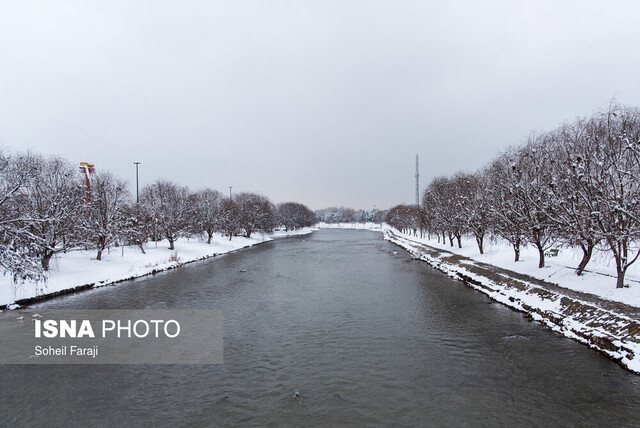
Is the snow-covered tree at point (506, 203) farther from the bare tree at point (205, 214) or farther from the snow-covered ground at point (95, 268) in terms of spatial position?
the bare tree at point (205, 214)

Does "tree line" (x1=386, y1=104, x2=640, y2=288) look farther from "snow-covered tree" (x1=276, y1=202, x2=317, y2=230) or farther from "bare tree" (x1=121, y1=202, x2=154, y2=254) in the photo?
"snow-covered tree" (x1=276, y1=202, x2=317, y2=230)

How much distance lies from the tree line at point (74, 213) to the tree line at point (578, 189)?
29.7 m

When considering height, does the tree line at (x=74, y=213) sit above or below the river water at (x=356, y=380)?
above

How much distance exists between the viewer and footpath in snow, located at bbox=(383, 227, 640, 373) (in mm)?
13281

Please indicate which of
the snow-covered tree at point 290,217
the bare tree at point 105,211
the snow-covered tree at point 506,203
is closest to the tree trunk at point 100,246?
the bare tree at point 105,211

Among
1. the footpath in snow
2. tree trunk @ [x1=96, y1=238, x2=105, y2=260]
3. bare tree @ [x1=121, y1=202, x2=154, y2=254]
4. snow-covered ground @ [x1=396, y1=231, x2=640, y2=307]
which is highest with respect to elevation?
bare tree @ [x1=121, y1=202, x2=154, y2=254]

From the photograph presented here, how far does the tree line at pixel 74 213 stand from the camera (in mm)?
20938

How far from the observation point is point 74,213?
31141mm

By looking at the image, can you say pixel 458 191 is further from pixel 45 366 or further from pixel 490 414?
pixel 45 366

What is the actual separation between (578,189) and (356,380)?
53.1 feet

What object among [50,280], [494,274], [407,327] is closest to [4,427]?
[407,327]

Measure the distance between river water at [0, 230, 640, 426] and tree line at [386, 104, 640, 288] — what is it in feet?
20.0

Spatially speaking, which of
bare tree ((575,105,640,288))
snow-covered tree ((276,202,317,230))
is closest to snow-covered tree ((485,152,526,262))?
bare tree ((575,105,640,288))

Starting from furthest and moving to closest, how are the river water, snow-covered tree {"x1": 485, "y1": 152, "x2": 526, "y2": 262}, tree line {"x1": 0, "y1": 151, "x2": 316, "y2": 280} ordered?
snow-covered tree {"x1": 485, "y1": 152, "x2": 526, "y2": 262}, tree line {"x1": 0, "y1": 151, "x2": 316, "y2": 280}, the river water
